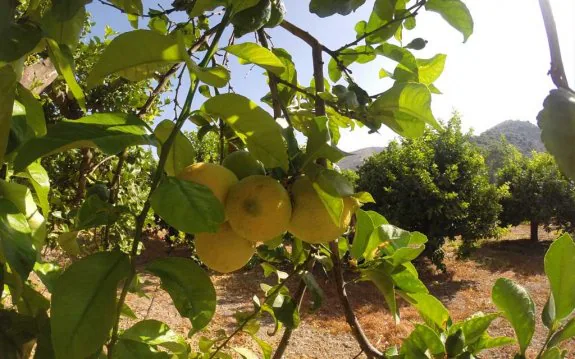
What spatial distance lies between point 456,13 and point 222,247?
482mm

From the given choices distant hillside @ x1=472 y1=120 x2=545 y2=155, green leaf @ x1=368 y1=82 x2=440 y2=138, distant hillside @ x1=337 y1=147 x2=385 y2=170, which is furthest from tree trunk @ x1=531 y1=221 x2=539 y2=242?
distant hillside @ x1=472 y1=120 x2=545 y2=155

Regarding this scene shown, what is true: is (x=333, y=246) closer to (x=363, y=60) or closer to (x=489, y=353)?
(x=363, y=60)

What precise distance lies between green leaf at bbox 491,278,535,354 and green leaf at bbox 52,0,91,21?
Result: 59cm

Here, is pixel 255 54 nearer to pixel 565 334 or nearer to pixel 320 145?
pixel 320 145

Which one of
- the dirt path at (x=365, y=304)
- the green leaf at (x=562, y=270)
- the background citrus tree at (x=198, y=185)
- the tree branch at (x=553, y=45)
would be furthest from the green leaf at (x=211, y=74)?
the dirt path at (x=365, y=304)

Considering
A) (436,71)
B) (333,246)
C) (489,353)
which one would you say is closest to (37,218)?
(333,246)

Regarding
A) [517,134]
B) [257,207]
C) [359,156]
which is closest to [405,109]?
[257,207]

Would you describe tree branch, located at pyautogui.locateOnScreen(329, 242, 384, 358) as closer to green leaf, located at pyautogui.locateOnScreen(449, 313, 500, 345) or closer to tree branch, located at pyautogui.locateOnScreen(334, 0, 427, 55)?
green leaf, located at pyautogui.locateOnScreen(449, 313, 500, 345)

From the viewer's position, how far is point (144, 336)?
1.88 ft

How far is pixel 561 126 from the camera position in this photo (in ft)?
0.98

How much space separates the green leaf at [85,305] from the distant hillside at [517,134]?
31.2 metres

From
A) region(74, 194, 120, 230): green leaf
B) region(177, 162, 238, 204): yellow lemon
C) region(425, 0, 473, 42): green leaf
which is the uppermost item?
region(425, 0, 473, 42): green leaf

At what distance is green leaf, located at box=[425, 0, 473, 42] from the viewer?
26.2 inches

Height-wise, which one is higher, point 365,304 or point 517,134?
point 517,134
